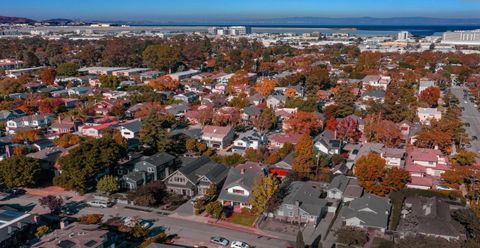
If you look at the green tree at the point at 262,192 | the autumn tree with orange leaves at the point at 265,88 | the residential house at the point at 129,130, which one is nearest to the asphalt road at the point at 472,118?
the green tree at the point at 262,192

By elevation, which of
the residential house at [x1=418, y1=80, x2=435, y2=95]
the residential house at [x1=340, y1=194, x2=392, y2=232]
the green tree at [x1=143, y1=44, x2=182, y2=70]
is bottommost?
the residential house at [x1=340, y1=194, x2=392, y2=232]

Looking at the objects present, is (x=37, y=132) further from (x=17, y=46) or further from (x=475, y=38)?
(x=475, y=38)

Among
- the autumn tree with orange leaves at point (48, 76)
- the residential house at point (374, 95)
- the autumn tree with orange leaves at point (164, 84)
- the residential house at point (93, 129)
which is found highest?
the autumn tree with orange leaves at point (48, 76)

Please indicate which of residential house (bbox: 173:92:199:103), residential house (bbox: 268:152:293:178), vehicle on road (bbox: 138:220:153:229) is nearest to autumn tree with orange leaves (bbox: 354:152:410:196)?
residential house (bbox: 268:152:293:178)

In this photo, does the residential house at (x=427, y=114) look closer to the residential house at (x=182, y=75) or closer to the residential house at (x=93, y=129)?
the residential house at (x=93, y=129)

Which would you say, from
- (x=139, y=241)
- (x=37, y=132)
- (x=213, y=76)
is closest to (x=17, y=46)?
(x=213, y=76)

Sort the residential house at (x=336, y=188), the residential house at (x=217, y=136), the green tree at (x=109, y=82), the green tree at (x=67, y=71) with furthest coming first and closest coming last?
the green tree at (x=67, y=71), the green tree at (x=109, y=82), the residential house at (x=217, y=136), the residential house at (x=336, y=188)

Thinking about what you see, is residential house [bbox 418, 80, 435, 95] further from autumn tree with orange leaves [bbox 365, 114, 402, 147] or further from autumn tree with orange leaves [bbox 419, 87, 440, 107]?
autumn tree with orange leaves [bbox 365, 114, 402, 147]
